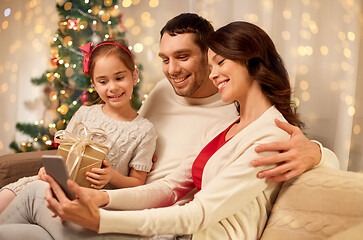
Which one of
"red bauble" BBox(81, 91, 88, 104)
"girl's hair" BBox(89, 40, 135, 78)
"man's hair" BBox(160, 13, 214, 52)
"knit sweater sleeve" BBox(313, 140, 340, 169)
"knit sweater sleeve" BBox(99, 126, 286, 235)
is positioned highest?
"man's hair" BBox(160, 13, 214, 52)

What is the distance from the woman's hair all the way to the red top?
237 mm

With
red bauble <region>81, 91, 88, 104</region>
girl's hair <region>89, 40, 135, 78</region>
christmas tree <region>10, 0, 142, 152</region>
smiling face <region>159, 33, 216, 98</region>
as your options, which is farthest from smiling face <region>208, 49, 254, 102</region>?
red bauble <region>81, 91, 88, 104</region>

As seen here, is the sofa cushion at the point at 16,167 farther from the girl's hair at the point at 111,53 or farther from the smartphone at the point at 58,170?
the smartphone at the point at 58,170

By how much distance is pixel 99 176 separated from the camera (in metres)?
1.42

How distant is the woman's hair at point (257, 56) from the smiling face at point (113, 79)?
1.67 ft

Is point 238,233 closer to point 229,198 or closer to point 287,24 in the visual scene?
point 229,198

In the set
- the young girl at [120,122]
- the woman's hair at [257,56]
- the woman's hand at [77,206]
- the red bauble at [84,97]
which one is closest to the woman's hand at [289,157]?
the woman's hair at [257,56]

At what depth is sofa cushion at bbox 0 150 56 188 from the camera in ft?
6.24

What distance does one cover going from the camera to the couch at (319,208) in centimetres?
103

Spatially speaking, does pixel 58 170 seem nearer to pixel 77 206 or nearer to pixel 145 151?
pixel 77 206

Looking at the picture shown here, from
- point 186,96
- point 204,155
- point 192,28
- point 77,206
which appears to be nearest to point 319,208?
point 204,155

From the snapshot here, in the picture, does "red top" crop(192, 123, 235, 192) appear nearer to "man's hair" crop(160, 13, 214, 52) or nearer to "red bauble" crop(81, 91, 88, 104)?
"man's hair" crop(160, 13, 214, 52)

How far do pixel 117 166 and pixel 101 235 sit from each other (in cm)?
55

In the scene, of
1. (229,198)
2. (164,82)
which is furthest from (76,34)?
(229,198)
